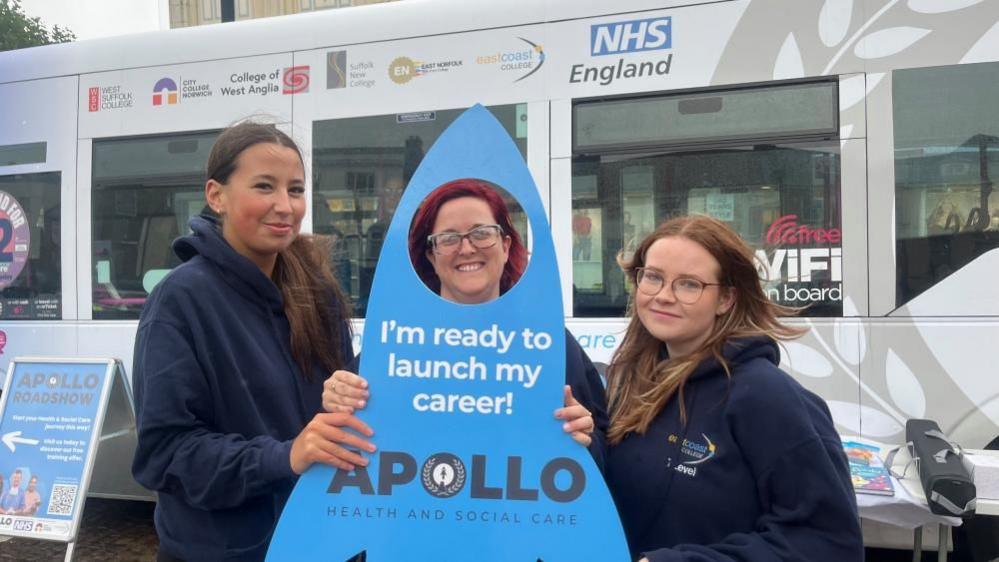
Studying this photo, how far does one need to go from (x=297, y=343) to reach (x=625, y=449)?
769mm

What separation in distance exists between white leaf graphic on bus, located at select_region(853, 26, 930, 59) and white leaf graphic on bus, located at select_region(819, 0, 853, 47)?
0.33ft

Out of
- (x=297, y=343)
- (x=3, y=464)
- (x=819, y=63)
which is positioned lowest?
(x=3, y=464)

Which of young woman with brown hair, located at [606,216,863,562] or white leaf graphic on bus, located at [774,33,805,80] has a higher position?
white leaf graphic on bus, located at [774,33,805,80]

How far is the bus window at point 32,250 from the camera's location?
4.68 m

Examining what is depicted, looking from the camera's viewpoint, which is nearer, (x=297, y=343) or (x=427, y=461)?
(x=427, y=461)

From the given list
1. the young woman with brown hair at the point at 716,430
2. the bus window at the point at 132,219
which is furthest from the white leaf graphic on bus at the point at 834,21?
the bus window at the point at 132,219

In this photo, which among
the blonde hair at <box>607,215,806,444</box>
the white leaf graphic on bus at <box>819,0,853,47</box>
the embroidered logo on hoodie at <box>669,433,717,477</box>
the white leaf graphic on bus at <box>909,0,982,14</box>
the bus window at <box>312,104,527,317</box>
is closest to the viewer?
the embroidered logo on hoodie at <box>669,433,717,477</box>

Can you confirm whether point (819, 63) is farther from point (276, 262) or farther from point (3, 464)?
point (3, 464)

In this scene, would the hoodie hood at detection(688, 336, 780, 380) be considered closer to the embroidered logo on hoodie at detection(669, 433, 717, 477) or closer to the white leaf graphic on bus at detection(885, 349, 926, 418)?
the embroidered logo on hoodie at detection(669, 433, 717, 477)

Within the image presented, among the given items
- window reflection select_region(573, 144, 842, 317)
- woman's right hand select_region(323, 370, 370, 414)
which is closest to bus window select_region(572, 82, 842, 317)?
window reflection select_region(573, 144, 842, 317)

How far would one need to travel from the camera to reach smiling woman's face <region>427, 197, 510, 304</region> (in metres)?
1.48

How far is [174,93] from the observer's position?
176 inches

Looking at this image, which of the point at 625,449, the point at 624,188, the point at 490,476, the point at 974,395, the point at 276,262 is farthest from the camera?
the point at 624,188

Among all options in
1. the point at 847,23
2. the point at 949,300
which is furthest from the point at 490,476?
the point at 847,23
